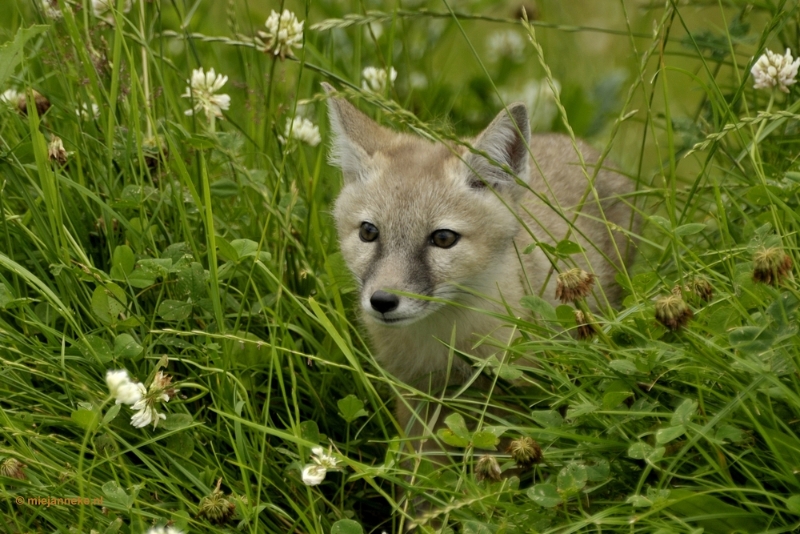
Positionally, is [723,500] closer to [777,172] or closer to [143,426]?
[777,172]

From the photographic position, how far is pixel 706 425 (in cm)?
230

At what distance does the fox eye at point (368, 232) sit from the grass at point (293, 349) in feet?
0.59

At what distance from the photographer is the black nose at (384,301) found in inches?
123

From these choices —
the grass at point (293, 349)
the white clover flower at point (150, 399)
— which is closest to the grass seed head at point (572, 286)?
the grass at point (293, 349)

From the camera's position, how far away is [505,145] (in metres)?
3.51

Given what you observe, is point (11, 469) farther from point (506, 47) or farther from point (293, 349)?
point (506, 47)

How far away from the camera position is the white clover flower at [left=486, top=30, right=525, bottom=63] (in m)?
5.99

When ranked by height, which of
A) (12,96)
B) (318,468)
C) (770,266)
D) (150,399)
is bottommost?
(318,468)

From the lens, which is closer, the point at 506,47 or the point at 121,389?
the point at 121,389

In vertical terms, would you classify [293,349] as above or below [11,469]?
above

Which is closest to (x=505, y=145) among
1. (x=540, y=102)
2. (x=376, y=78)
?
(x=376, y=78)

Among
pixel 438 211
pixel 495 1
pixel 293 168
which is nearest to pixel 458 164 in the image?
pixel 438 211

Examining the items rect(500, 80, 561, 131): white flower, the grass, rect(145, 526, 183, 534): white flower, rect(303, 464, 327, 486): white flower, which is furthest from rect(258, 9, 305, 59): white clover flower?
rect(500, 80, 561, 131): white flower

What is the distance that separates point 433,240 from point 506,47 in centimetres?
298
